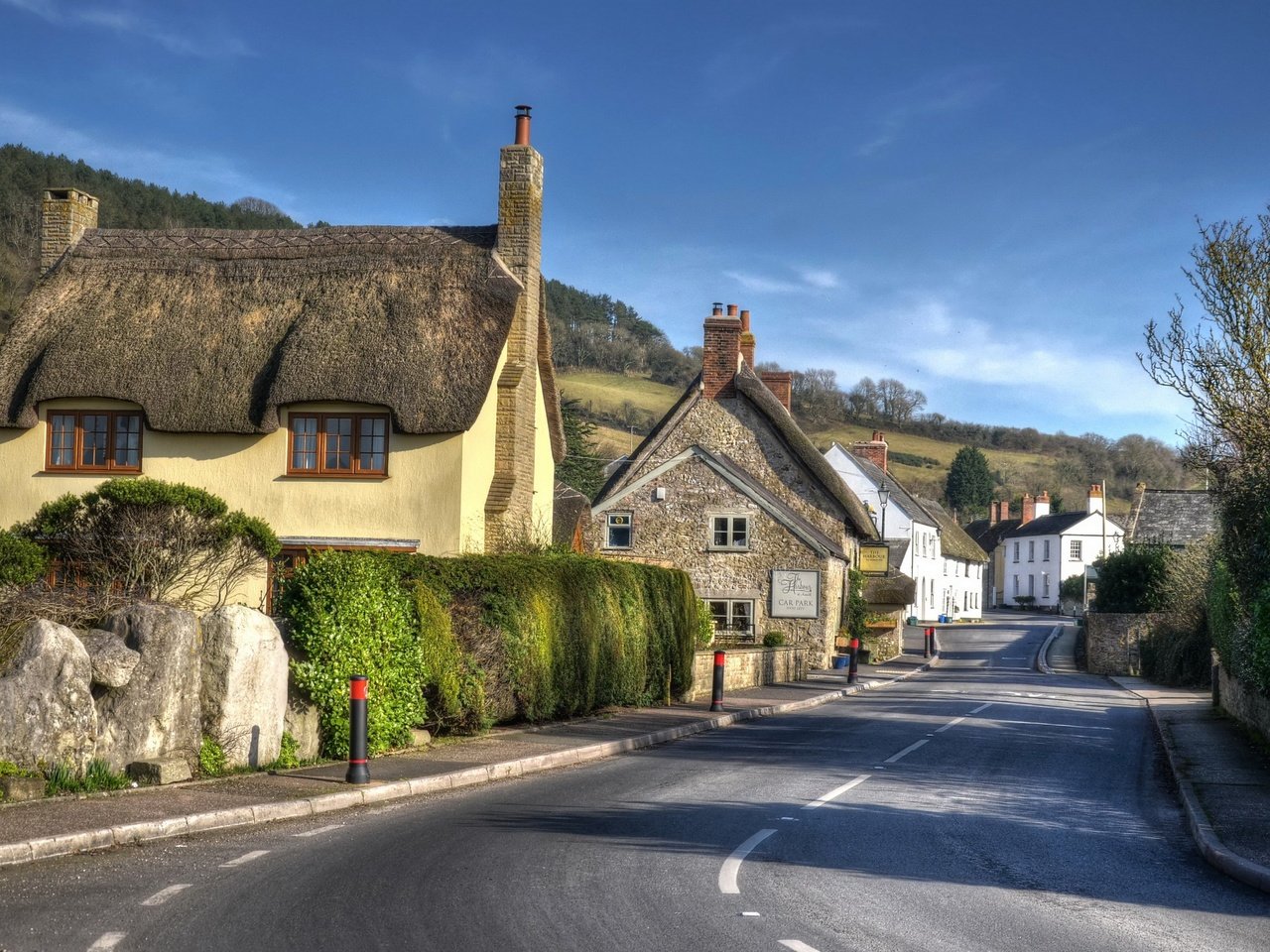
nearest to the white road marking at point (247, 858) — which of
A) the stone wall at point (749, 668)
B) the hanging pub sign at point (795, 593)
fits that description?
the stone wall at point (749, 668)

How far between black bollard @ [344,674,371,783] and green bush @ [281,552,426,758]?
1348mm

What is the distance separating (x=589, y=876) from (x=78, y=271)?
23474 millimetres

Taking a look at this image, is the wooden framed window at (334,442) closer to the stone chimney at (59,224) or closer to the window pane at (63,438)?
the window pane at (63,438)

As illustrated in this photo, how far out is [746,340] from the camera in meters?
43.8

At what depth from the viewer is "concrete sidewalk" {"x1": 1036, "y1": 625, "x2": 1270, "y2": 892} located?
372 inches

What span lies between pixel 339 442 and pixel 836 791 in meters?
14.5

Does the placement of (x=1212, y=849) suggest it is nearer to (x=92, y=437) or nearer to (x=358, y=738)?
(x=358, y=738)

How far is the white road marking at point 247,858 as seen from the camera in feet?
27.9

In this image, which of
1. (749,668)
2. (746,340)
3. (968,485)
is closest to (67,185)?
(746,340)

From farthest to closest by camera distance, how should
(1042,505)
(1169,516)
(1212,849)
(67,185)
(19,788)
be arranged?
1. (1042,505)
2. (67,185)
3. (1169,516)
4. (19,788)
5. (1212,849)

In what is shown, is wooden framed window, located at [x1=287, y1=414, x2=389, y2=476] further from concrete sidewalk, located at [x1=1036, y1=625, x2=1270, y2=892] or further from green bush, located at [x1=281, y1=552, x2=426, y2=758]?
concrete sidewalk, located at [x1=1036, y1=625, x2=1270, y2=892]

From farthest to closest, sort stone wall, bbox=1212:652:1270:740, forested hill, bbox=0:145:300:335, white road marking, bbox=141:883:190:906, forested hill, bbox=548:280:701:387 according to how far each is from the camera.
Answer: forested hill, bbox=548:280:701:387 < forested hill, bbox=0:145:300:335 < stone wall, bbox=1212:652:1270:740 < white road marking, bbox=141:883:190:906

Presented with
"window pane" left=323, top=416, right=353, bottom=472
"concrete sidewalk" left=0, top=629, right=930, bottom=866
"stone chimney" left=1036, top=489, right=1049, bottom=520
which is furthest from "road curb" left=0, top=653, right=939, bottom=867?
"stone chimney" left=1036, top=489, right=1049, bottom=520

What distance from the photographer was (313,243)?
27500mm
